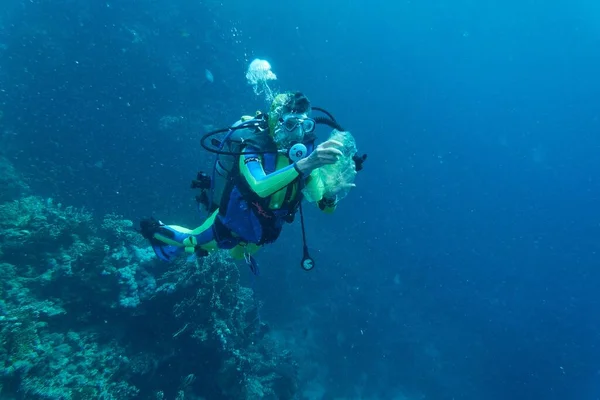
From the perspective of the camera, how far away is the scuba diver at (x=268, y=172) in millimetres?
2777

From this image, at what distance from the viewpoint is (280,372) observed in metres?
11.4

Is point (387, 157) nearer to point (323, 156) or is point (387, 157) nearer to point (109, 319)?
point (109, 319)

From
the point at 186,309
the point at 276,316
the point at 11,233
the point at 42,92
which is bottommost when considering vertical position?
the point at 276,316

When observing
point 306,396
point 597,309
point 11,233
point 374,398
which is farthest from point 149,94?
point 597,309

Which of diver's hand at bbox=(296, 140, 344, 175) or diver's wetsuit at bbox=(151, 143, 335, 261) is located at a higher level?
diver's hand at bbox=(296, 140, 344, 175)

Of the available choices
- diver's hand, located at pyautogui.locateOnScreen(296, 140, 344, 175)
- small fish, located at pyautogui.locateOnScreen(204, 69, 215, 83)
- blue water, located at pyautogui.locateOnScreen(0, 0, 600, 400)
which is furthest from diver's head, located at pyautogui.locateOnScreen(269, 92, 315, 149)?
small fish, located at pyautogui.locateOnScreen(204, 69, 215, 83)

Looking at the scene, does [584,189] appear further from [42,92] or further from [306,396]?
[42,92]

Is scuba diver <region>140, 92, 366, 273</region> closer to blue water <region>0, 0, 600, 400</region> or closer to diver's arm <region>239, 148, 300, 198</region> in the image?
diver's arm <region>239, 148, 300, 198</region>

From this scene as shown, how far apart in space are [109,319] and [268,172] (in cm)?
684

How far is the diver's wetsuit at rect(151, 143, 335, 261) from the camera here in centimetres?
283

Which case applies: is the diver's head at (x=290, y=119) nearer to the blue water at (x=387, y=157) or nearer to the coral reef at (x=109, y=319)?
the coral reef at (x=109, y=319)

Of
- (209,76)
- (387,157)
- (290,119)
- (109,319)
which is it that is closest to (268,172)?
(290,119)

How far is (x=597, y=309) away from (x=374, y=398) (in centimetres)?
2325

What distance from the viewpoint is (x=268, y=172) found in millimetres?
3193
